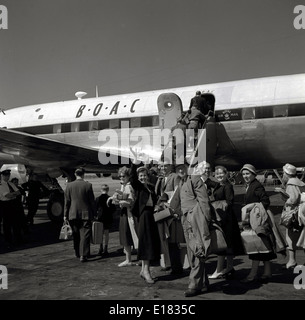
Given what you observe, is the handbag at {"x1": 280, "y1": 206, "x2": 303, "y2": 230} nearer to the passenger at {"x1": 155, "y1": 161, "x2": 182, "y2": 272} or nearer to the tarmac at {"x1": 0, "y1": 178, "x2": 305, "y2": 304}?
the tarmac at {"x1": 0, "y1": 178, "x2": 305, "y2": 304}

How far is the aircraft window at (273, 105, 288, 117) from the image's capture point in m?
11.3

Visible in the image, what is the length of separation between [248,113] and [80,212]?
6500 millimetres

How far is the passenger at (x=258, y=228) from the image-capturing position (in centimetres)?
578

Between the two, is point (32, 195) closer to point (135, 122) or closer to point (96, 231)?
point (135, 122)

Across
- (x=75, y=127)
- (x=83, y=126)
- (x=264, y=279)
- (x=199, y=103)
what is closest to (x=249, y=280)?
(x=264, y=279)

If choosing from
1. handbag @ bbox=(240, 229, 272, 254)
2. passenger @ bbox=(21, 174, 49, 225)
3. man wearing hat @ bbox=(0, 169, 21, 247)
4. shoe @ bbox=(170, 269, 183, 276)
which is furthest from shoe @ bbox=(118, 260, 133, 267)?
passenger @ bbox=(21, 174, 49, 225)

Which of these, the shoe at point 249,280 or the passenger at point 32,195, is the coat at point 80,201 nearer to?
the shoe at point 249,280

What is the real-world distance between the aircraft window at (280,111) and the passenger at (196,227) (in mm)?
6733

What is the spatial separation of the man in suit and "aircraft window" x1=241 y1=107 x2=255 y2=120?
235 inches
